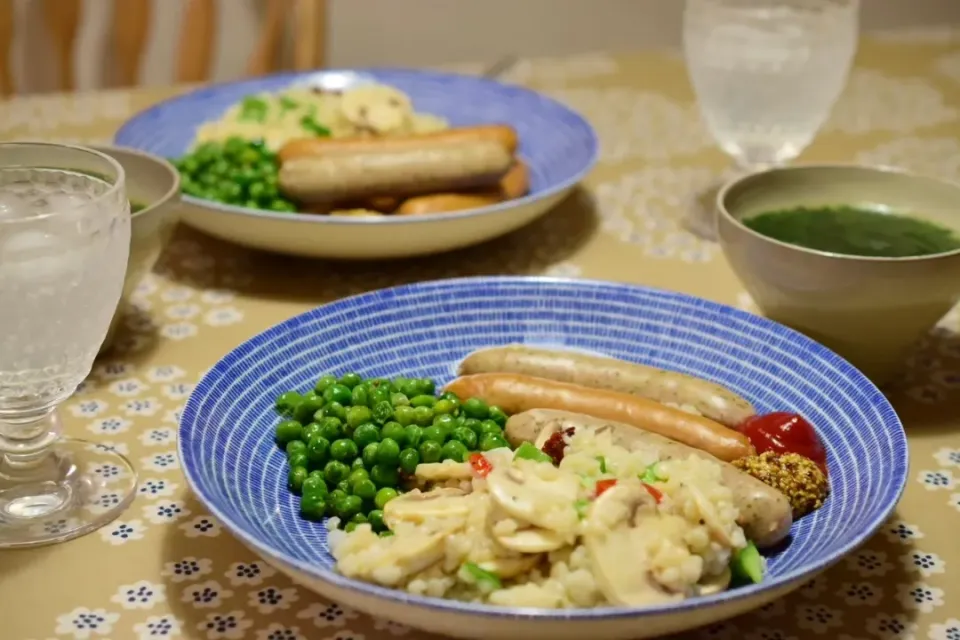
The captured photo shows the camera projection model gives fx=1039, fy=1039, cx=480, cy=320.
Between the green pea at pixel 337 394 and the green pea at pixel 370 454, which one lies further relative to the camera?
the green pea at pixel 337 394

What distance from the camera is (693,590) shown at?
3.76 ft

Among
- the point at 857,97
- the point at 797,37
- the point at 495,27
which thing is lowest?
the point at 495,27

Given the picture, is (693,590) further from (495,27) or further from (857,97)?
(495,27)

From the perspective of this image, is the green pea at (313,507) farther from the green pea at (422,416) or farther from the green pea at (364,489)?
the green pea at (422,416)

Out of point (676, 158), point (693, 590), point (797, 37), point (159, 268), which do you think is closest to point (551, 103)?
point (676, 158)

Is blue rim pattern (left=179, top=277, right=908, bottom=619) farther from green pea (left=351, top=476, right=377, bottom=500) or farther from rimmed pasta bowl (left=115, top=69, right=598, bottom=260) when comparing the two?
rimmed pasta bowl (left=115, top=69, right=598, bottom=260)

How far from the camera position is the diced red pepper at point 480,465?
1309 millimetres

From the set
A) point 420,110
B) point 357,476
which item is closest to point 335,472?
point 357,476

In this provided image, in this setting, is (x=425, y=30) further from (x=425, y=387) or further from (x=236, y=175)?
(x=425, y=387)

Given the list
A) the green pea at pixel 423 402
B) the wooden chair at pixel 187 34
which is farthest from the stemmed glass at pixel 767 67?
the wooden chair at pixel 187 34

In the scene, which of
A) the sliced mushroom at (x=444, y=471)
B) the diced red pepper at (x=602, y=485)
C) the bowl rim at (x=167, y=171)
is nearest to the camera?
the diced red pepper at (x=602, y=485)

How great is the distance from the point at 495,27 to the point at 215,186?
10.5 feet

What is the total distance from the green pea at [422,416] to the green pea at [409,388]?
0.24 ft

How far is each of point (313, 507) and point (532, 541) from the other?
37 cm
